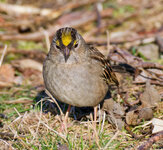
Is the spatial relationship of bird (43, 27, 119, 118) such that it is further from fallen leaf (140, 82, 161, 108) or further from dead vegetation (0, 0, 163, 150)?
fallen leaf (140, 82, 161, 108)

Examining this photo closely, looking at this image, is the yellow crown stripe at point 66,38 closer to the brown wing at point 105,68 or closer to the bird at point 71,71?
the bird at point 71,71

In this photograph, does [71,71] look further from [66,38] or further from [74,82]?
[66,38]

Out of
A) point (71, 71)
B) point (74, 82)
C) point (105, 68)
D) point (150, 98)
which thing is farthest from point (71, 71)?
point (150, 98)

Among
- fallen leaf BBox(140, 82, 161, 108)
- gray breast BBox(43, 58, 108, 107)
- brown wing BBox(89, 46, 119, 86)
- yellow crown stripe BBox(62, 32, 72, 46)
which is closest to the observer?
yellow crown stripe BBox(62, 32, 72, 46)

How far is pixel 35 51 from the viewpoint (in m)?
6.51

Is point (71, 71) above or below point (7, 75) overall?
above

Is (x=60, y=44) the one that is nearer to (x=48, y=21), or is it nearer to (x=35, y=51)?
(x=35, y=51)

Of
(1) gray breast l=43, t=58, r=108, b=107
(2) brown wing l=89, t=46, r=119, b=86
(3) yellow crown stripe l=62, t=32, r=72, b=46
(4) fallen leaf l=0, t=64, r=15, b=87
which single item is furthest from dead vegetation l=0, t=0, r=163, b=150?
(3) yellow crown stripe l=62, t=32, r=72, b=46

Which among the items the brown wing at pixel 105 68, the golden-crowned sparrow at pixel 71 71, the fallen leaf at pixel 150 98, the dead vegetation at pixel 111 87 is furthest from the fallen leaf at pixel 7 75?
the fallen leaf at pixel 150 98

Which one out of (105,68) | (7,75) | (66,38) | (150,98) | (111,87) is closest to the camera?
(66,38)

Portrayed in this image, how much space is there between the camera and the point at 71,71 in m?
3.63

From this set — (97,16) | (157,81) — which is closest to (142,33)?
(97,16)

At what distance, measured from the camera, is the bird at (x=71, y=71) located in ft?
11.8

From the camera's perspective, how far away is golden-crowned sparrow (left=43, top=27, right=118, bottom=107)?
3.59m
